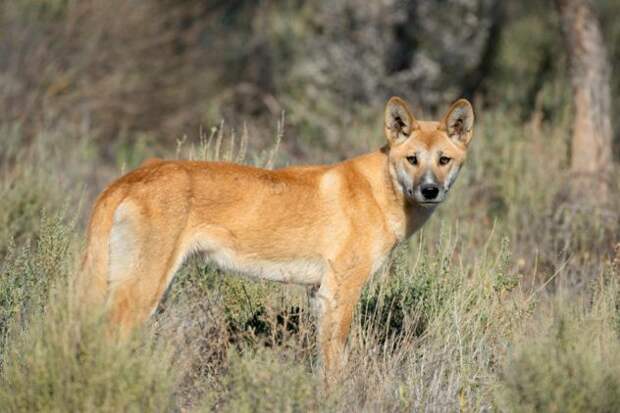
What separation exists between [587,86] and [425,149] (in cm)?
422

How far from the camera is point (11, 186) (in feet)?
25.2

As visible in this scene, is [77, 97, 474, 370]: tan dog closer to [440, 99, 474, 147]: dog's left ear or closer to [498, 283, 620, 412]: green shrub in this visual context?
[440, 99, 474, 147]: dog's left ear

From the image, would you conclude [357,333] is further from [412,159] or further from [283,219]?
[412,159]

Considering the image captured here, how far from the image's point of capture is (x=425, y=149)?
5.51 meters

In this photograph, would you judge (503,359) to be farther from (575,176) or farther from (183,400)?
(575,176)

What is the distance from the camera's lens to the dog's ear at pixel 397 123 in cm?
560

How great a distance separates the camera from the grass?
4.09 metres

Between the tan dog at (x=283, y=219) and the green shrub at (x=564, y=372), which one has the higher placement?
the tan dog at (x=283, y=219)

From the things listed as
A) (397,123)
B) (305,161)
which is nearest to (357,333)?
(397,123)

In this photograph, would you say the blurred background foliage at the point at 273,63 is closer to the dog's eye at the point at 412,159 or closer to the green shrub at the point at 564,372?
the dog's eye at the point at 412,159

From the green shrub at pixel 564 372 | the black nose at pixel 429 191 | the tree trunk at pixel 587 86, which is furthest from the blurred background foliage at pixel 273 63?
the green shrub at pixel 564 372

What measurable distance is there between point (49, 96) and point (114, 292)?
827cm

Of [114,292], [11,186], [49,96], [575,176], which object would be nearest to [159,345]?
[114,292]

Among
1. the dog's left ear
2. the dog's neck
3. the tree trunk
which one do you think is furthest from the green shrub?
the tree trunk
